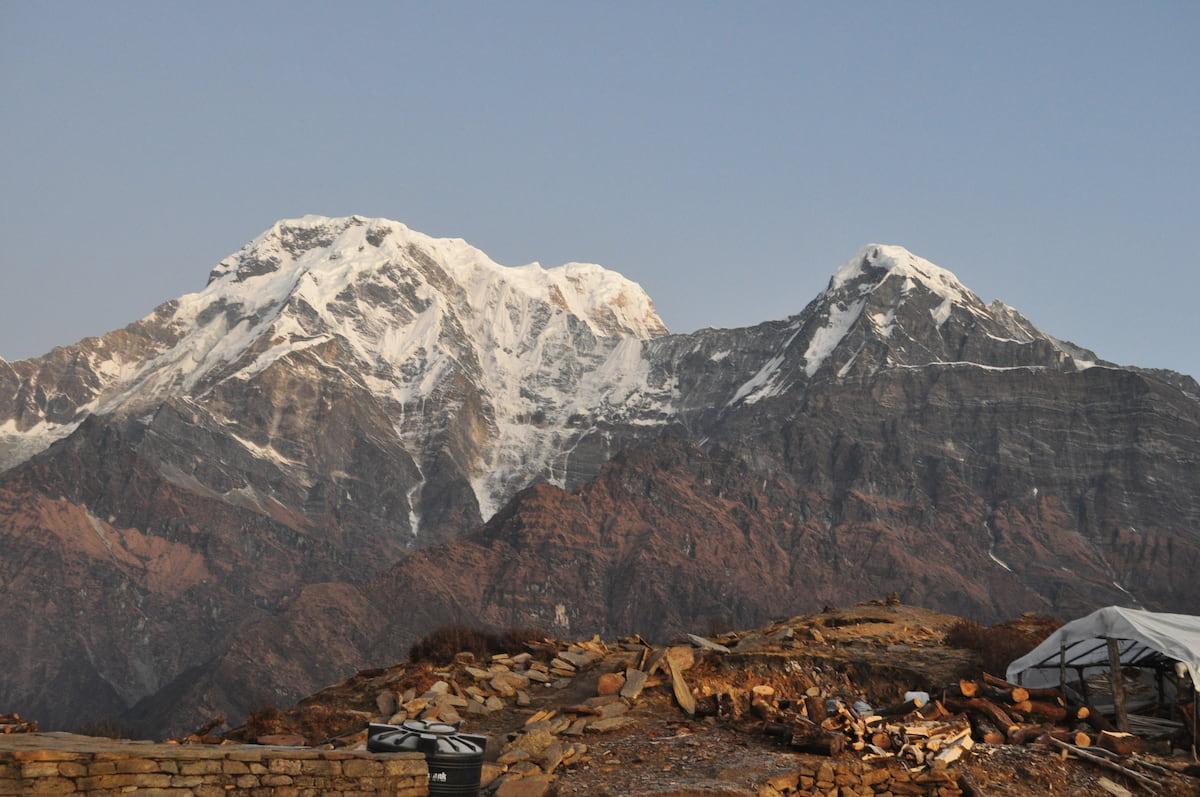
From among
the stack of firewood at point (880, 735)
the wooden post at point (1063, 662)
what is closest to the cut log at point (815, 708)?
the stack of firewood at point (880, 735)

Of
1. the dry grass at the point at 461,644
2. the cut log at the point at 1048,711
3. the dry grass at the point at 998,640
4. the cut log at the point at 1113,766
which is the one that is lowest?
the cut log at the point at 1113,766

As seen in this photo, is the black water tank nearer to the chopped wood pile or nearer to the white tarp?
the chopped wood pile

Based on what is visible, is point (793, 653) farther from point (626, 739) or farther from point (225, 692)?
point (225, 692)

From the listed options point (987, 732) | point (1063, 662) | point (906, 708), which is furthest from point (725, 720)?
point (1063, 662)

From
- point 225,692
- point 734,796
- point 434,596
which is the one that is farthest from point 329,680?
point 734,796

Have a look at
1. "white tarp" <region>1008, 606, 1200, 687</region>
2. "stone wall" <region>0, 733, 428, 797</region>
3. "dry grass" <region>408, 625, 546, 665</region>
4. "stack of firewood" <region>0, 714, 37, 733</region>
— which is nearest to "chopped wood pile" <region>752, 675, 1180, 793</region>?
"white tarp" <region>1008, 606, 1200, 687</region>

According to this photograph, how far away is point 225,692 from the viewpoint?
162250 millimetres

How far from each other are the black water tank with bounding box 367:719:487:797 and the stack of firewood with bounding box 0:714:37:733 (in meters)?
10.1

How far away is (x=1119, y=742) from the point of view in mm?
27000

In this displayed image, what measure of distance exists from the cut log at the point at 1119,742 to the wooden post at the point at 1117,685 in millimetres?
585

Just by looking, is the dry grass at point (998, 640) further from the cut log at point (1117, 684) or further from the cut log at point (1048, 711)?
the cut log at point (1117, 684)

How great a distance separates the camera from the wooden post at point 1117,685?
28000 millimetres

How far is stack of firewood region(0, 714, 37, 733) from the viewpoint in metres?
26.2

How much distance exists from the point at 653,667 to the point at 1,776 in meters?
16.5
